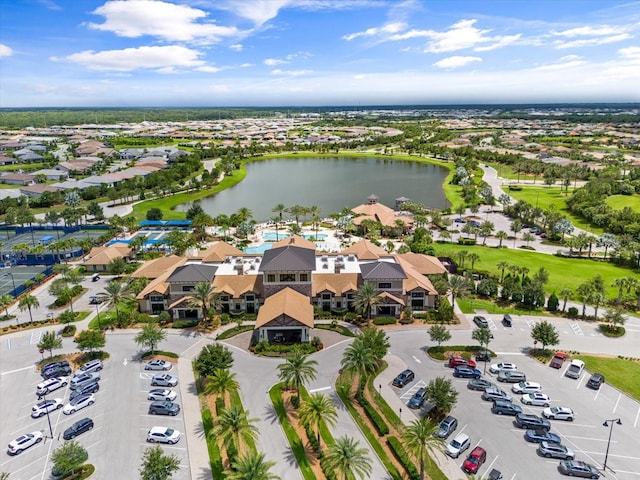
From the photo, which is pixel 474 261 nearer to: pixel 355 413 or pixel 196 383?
pixel 355 413

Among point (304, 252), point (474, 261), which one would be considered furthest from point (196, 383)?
point (474, 261)

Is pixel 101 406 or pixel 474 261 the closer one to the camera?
pixel 101 406

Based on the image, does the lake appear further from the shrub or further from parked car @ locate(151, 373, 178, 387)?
parked car @ locate(151, 373, 178, 387)

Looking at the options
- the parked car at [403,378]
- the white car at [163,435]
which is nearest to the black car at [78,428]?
the white car at [163,435]

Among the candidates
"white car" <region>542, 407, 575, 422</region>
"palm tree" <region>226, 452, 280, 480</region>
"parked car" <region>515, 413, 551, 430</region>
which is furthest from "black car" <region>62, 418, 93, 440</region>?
"white car" <region>542, 407, 575, 422</region>

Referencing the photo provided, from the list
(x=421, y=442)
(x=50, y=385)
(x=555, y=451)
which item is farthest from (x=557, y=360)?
(x=50, y=385)

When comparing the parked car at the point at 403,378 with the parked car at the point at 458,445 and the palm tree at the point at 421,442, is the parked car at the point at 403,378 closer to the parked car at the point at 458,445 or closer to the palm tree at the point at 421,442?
the parked car at the point at 458,445
